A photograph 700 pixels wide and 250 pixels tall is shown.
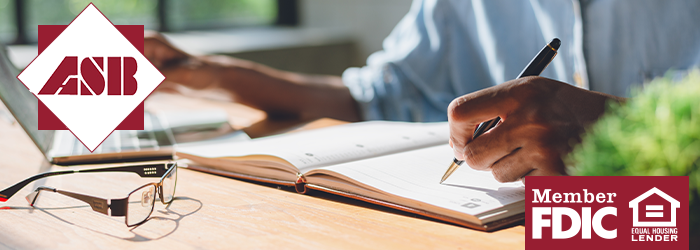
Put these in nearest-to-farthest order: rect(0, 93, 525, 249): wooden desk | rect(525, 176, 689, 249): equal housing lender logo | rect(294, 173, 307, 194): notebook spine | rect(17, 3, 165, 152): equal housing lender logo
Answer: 1. rect(525, 176, 689, 249): equal housing lender logo
2. rect(0, 93, 525, 249): wooden desk
3. rect(294, 173, 307, 194): notebook spine
4. rect(17, 3, 165, 152): equal housing lender logo

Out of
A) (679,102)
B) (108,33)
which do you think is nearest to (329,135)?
(108,33)

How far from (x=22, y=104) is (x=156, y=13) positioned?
2187mm

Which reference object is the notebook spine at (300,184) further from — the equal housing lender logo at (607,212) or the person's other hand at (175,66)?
the person's other hand at (175,66)

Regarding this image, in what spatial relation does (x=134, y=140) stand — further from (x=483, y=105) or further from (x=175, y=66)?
(x=483, y=105)

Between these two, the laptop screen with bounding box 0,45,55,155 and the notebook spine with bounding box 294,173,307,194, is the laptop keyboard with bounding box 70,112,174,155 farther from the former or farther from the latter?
the notebook spine with bounding box 294,173,307,194

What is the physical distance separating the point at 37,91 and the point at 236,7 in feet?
7.64

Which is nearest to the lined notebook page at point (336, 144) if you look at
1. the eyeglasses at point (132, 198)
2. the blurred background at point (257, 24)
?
the eyeglasses at point (132, 198)

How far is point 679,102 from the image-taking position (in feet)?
0.84

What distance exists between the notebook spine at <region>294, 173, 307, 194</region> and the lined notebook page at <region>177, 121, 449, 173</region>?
1 centimetres

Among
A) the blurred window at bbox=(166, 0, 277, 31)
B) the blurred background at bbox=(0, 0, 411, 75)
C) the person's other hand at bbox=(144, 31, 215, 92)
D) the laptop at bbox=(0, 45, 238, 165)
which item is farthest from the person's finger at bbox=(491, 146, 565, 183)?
the blurred window at bbox=(166, 0, 277, 31)

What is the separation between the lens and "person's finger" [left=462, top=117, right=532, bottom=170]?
0.47 m

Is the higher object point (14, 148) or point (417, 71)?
point (417, 71)

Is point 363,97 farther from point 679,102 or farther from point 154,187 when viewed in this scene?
point 679,102

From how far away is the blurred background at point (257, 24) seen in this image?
2.45 metres
